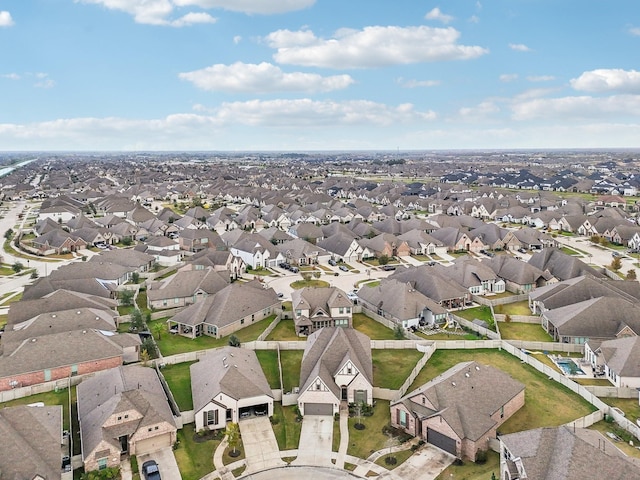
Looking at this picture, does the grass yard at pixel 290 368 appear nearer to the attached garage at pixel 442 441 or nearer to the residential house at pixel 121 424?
the residential house at pixel 121 424

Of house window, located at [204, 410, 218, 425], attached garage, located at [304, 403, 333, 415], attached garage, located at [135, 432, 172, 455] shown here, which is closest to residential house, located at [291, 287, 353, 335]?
attached garage, located at [304, 403, 333, 415]

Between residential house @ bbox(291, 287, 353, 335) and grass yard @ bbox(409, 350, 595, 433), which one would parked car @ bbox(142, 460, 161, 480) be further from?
residential house @ bbox(291, 287, 353, 335)

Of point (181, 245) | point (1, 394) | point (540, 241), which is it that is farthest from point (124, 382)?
point (540, 241)

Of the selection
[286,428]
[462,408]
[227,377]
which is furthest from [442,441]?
[227,377]

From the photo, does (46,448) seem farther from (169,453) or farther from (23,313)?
(23,313)

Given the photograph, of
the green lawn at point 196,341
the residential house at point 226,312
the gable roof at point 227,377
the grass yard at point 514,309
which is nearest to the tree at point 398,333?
the green lawn at point 196,341

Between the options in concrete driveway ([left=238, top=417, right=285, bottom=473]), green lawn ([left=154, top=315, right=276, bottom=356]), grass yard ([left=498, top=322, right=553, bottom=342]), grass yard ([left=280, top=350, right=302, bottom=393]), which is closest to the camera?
concrete driveway ([left=238, top=417, right=285, bottom=473])
